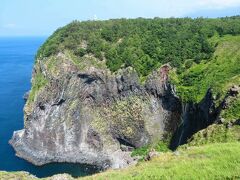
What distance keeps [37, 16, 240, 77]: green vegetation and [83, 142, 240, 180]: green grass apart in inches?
2665

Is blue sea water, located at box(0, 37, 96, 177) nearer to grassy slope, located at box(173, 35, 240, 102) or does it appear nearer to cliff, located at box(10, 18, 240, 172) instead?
cliff, located at box(10, 18, 240, 172)

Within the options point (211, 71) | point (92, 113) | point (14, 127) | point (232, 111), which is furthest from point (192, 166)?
point (14, 127)

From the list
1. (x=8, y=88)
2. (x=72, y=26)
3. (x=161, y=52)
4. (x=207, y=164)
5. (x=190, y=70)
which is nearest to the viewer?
(x=207, y=164)

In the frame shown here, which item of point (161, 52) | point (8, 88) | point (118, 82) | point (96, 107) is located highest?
point (161, 52)

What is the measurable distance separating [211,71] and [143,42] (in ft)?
77.6

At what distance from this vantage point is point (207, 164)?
89.2 ft

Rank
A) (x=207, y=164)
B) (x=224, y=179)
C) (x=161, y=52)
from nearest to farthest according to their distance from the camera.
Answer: (x=224, y=179)
(x=207, y=164)
(x=161, y=52)

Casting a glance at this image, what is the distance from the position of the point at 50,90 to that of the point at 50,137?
11208 millimetres

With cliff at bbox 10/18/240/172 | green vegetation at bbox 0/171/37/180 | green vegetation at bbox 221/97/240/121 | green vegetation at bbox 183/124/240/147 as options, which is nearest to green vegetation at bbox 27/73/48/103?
cliff at bbox 10/18/240/172

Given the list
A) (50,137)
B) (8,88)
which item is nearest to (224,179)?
(50,137)

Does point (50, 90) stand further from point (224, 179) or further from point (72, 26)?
point (224, 179)

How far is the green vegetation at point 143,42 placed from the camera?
99125 mm

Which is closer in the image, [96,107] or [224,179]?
[224,179]

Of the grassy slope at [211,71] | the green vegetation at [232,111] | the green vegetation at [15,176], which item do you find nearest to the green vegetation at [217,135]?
the green vegetation at [232,111]
